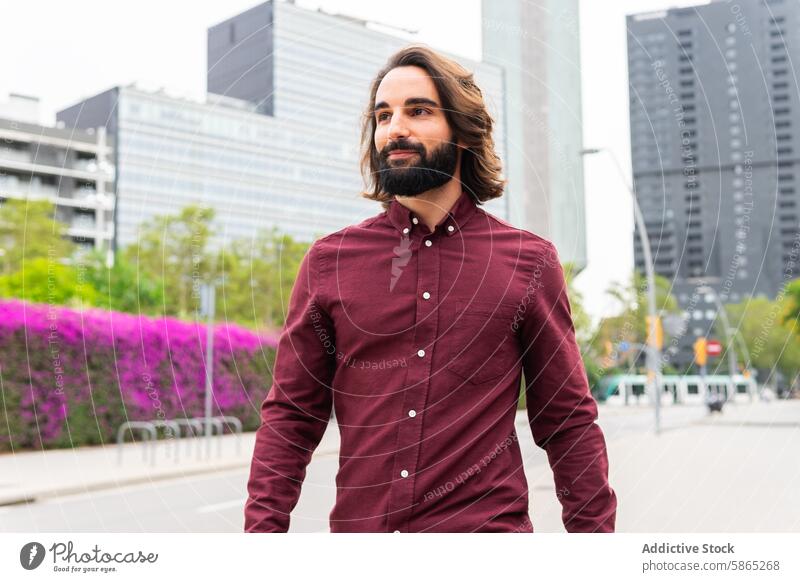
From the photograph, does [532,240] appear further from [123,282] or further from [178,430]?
[178,430]

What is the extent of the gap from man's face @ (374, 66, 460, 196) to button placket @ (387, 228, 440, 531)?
0.23 metres

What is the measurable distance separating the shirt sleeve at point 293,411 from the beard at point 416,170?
222mm

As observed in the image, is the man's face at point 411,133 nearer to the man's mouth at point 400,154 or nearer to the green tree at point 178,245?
the man's mouth at point 400,154

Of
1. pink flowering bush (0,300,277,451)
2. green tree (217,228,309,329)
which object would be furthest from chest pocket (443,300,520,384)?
pink flowering bush (0,300,277,451)

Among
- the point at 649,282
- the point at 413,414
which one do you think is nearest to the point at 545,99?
the point at 649,282

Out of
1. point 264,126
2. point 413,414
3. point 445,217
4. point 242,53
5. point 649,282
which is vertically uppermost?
A: point 242,53

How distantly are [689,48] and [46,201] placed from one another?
2210mm

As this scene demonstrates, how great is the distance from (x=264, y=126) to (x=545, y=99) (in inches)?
31.5

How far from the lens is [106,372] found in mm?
5352

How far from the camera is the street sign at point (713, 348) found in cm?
229

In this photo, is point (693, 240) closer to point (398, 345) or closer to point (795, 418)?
point (795, 418)

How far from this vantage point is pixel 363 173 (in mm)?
1886

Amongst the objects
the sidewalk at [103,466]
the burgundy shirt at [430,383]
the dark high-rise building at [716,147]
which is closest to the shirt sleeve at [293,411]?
the burgundy shirt at [430,383]
